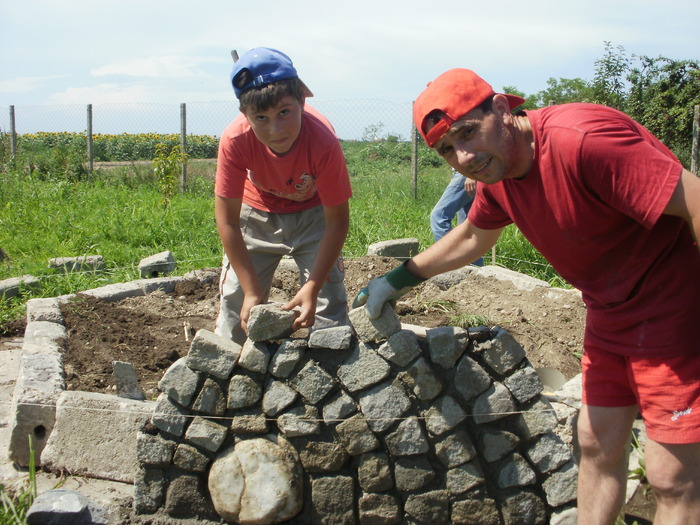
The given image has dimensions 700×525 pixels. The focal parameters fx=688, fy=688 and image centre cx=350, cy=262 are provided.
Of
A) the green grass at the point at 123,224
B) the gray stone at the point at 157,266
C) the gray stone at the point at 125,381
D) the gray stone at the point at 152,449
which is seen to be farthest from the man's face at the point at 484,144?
the gray stone at the point at 157,266

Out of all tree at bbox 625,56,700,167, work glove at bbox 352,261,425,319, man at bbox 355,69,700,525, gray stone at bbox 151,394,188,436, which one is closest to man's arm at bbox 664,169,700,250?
man at bbox 355,69,700,525

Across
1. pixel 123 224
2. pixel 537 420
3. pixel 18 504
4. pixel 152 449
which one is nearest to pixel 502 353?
pixel 537 420

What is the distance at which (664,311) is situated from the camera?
82.6 inches

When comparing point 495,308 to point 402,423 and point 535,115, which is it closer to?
point 402,423

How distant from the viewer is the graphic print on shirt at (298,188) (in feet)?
11.6

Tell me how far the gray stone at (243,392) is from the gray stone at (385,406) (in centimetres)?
48

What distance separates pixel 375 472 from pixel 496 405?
0.60 m

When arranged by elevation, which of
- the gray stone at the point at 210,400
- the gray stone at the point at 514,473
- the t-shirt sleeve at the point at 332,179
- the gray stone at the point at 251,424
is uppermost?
the t-shirt sleeve at the point at 332,179

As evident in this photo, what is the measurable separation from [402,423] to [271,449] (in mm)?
583

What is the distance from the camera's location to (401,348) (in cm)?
294

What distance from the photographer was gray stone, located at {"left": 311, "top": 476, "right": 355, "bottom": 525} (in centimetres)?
301

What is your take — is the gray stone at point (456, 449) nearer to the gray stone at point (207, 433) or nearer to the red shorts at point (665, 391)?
the red shorts at point (665, 391)

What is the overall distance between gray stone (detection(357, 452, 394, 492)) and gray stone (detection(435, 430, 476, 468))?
0.80ft

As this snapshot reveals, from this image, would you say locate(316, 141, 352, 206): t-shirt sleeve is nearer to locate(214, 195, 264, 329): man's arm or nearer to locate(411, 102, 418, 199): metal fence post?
locate(214, 195, 264, 329): man's arm
